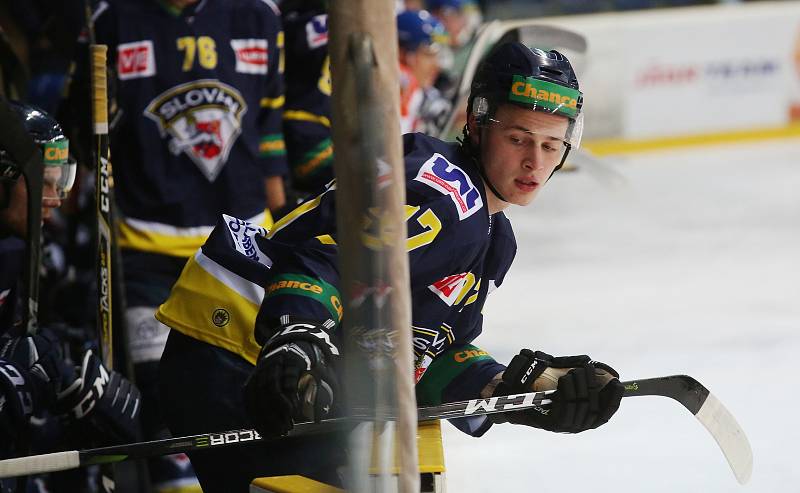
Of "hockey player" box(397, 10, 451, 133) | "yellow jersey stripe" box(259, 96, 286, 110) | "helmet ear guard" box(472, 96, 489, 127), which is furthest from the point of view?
"hockey player" box(397, 10, 451, 133)

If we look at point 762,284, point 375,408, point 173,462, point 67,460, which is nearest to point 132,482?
point 173,462

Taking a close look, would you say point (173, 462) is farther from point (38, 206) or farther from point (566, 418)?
point (566, 418)

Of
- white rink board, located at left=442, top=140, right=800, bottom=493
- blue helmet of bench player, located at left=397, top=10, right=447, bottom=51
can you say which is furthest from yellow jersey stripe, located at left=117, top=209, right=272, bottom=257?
blue helmet of bench player, located at left=397, top=10, right=447, bottom=51

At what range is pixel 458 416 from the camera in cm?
193

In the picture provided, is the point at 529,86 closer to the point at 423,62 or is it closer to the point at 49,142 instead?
the point at 49,142

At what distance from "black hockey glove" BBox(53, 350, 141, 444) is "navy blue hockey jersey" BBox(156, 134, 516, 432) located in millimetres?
220

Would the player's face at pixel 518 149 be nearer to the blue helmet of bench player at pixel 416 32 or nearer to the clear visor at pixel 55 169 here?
the clear visor at pixel 55 169

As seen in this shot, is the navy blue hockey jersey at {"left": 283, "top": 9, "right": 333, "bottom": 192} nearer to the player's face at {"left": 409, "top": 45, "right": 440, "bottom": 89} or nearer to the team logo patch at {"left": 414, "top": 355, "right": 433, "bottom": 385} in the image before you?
the team logo patch at {"left": 414, "top": 355, "right": 433, "bottom": 385}

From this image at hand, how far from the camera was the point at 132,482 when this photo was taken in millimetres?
3049

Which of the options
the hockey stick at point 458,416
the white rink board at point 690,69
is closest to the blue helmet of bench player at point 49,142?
the hockey stick at point 458,416

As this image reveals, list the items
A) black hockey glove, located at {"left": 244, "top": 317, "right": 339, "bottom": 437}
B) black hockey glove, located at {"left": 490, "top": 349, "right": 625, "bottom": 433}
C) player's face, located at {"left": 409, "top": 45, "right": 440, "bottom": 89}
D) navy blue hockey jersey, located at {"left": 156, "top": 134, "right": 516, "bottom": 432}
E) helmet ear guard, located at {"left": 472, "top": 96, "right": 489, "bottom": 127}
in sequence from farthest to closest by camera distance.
Result: player's face, located at {"left": 409, "top": 45, "right": 440, "bottom": 89} < helmet ear guard, located at {"left": 472, "top": 96, "right": 489, "bottom": 127} < black hockey glove, located at {"left": 490, "top": 349, "right": 625, "bottom": 433} < navy blue hockey jersey, located at {"left": 156, "top": 134, "right": 516, "bottom": 432} < black hockey glove, located at {"left": 244, "top": 317, "right": 339, "bottom": 437}

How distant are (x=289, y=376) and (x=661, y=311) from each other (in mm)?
3240

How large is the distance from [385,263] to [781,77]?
7608 mm

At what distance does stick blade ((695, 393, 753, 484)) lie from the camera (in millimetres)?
2061
